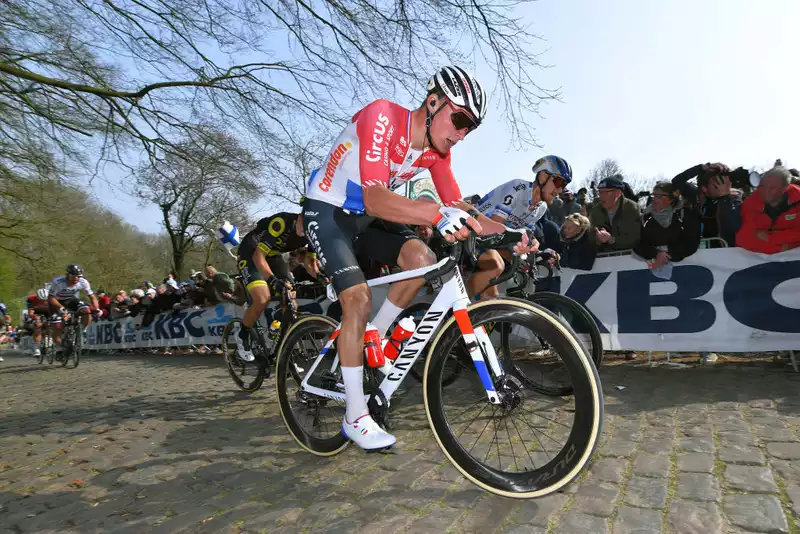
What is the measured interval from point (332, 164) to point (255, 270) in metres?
3.28

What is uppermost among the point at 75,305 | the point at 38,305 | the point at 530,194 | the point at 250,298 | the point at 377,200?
the point at 530,194

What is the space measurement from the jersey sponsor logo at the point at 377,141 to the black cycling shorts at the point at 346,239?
525 millimetres

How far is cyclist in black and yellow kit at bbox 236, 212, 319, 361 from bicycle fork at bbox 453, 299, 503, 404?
324 cm

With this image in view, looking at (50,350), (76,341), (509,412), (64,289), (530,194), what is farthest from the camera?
(50,350)

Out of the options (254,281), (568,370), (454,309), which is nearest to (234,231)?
(254,281)

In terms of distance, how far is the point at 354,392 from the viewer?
2812 mm

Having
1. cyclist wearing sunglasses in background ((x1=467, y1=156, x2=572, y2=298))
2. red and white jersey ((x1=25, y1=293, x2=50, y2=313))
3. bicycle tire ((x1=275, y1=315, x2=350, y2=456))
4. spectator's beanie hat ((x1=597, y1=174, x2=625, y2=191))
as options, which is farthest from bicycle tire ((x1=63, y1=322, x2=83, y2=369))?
spectator's beanie hat ((x1=597, y1=174, x2=625, y2=191))

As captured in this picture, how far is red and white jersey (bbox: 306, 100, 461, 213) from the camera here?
2.71 meters

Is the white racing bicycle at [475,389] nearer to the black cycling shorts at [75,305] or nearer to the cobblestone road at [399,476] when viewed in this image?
the cobblestone road at [399,476]

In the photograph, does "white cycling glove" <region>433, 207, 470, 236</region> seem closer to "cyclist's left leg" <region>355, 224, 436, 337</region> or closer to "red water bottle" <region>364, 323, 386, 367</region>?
"cyclist's left leg" <region>355, 224, 436, 337</region>

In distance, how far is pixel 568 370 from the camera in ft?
7.15

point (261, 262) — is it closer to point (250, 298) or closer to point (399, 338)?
point (250, 298)

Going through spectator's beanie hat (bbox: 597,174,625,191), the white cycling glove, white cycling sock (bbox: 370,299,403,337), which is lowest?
white cycling sock (bbox: 370,299,403,337)

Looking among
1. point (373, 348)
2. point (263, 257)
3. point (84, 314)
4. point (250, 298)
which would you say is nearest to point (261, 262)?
point (263, 257)
